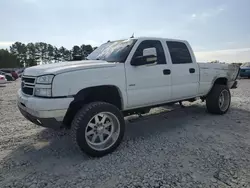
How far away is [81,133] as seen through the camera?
353 centimetres

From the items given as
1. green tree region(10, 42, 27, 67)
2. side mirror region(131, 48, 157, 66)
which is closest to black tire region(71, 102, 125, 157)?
side mirror region(131, 48, 157, 66)

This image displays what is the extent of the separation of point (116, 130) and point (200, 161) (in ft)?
4.66

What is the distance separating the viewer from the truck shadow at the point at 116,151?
356cm

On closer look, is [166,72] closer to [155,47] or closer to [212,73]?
[155,47]

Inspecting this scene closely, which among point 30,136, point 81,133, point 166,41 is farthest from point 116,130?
point 166,41

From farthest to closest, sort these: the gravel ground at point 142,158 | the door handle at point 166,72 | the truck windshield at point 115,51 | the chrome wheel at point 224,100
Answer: the chrome wheel at point 224,100, the door handle at point 166,72, the truck windshield at point 115,51, the gravel ground at point 142,158

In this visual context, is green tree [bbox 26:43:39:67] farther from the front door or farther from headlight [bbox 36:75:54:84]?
headlight [bbox 36:75:54:84]

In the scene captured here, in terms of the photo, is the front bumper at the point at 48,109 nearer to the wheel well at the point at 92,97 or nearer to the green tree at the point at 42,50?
the wheel well at the point at 92,97

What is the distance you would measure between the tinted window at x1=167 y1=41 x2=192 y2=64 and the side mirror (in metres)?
1.05

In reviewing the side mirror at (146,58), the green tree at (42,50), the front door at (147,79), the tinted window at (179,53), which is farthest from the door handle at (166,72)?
the green tree at (42,50)

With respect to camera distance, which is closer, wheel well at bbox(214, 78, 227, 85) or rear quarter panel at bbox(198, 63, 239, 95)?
rear quarter panel at bbox(198, 63, 239, 95)

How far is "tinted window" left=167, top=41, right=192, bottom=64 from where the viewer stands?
5.10 metres

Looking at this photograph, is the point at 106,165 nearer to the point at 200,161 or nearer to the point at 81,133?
the point at 81,133

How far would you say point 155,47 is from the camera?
15.9 ft
